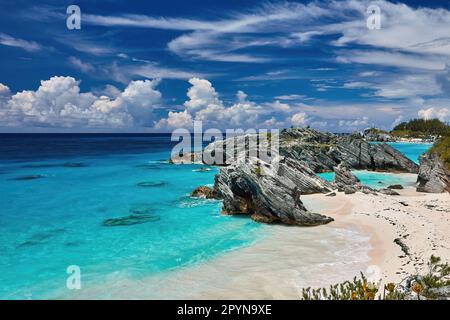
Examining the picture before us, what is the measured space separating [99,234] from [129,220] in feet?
16.3

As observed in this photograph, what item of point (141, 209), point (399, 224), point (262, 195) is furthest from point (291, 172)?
point (141, 209)

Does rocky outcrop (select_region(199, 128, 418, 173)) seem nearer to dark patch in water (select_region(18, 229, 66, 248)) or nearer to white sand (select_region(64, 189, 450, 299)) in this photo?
white sand (select_region(64, 189, 450, 299))

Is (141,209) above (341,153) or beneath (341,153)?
beneath

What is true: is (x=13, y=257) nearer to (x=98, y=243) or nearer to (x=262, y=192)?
(x=98, y=243)

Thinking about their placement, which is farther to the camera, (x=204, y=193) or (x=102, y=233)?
(x=204, y=193)

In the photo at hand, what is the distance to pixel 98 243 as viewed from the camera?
27141 mm

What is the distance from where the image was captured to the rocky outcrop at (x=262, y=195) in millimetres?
29547

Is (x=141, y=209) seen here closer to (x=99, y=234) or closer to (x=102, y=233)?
(x=102, y=233)

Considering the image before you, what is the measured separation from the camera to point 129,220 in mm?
34531

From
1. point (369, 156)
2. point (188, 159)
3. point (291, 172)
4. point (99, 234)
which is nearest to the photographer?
point (99, 234)

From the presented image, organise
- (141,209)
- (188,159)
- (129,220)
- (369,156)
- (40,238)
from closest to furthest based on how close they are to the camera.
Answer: (40,238), (129,220), (141,209), (369,156), (188,159)
